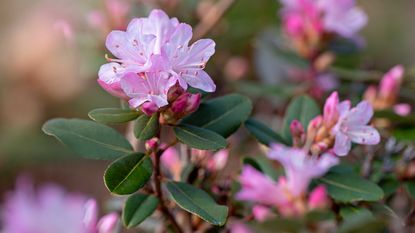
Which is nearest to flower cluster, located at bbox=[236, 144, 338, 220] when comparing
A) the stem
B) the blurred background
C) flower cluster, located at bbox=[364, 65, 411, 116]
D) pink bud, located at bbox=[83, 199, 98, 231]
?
the stem

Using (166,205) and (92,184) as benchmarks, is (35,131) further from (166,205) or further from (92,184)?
(166,205)

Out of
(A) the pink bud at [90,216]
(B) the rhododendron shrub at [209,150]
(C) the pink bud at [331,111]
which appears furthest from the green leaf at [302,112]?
(A) the pink bud at [90,216]

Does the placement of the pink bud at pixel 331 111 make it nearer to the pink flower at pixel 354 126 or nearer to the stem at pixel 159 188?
the pink flower at pixel 354 126

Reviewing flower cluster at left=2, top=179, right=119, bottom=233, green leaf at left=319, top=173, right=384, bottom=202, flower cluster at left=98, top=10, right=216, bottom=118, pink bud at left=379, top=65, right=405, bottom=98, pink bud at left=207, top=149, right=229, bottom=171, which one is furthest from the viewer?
pink bud at left=379, top=65, right=405, bottom=98

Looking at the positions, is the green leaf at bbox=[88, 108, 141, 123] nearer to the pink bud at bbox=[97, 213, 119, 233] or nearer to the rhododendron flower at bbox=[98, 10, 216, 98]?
the rhododendron flower at bbox=[98, 10, 216, 98]

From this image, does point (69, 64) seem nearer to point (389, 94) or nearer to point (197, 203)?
point (389, 94)

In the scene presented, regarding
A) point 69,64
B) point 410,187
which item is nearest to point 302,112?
point 410,187

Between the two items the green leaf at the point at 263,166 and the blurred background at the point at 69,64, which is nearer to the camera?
the green leaf at the point at 263,166
